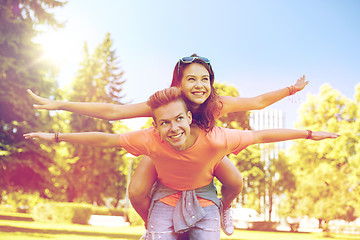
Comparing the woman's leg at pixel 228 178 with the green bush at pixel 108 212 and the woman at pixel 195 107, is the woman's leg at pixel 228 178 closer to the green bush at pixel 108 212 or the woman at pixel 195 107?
the woman at pixel 195 107

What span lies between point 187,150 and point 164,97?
21.1 inches

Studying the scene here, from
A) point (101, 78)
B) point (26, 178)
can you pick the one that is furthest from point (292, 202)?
point (26, 178)

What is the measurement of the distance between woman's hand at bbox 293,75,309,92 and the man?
68cm

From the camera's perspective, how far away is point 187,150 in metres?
3.38

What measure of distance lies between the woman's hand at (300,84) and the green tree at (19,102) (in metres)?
12.4

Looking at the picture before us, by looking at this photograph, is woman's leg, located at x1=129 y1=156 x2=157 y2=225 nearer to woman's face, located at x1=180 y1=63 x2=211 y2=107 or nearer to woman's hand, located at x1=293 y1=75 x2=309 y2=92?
woman's face, located at x1=180 y1=63 x2=211 y2=107

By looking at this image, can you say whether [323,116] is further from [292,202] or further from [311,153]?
[292,202]

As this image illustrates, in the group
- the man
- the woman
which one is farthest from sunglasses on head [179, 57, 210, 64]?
the man

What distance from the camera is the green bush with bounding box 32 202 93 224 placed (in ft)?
78.6

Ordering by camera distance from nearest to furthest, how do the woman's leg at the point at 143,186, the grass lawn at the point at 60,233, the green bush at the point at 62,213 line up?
the woman's leg at the point at 143,186 → the grass lawn at the point at 60,233 → the green bush at the point at 62,213

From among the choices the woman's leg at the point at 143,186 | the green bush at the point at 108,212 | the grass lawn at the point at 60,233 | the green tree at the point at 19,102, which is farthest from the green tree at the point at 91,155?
the woman's leg at the point at 143,186

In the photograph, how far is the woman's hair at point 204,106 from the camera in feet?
11.7

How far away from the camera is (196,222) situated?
140 inches

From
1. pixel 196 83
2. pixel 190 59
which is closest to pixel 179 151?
pixel 196 83
